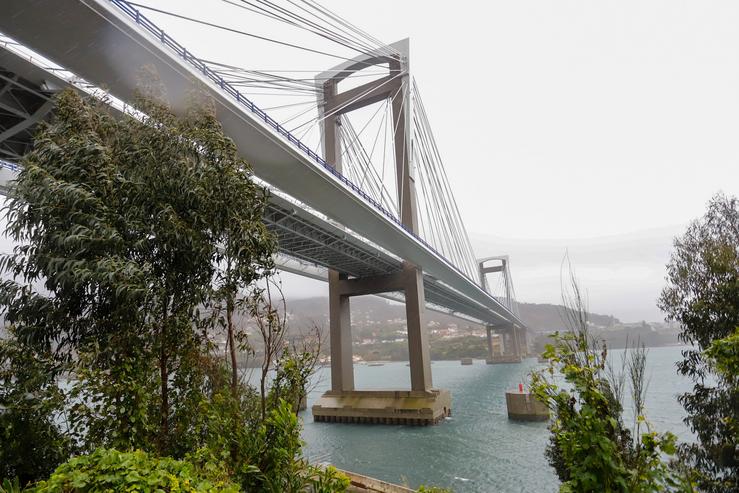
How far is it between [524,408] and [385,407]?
6.60 metres

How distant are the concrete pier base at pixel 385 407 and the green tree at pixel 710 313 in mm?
12474

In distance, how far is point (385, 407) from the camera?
19859 millimetres

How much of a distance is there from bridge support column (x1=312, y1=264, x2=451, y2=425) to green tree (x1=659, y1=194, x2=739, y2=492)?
1280cm

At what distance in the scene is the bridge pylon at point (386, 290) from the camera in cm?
1992

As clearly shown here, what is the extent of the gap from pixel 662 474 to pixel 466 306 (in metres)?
38.9

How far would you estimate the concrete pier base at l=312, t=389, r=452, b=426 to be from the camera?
19.0 m

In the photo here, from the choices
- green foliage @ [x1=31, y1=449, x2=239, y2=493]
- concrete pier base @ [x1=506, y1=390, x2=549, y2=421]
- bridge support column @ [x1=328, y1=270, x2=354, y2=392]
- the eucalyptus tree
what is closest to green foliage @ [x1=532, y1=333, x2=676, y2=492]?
green foliage @ [x1=31, y1=449, x2=239, y2=493]

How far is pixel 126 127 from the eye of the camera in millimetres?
4664

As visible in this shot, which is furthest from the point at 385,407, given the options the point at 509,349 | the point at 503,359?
the point at 509,349

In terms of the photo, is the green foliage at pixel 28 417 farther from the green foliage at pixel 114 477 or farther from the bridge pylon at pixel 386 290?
the bridge pylon at pixel 386 290

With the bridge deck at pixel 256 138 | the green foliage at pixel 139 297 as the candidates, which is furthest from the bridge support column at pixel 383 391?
the green foliage at pixel 139 297

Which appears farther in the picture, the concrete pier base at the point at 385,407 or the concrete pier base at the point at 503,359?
the concrete pier base at the point at 503,359

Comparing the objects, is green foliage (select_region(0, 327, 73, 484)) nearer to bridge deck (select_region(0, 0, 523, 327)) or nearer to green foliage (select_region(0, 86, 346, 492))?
green foliage (select_region(0, 86, 346, 492))

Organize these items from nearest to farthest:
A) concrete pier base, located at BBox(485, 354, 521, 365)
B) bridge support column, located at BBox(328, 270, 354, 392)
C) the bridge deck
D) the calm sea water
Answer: the bridge deck < the calm sea water < bridge support column, located at BBox(328, 270, 354, 392) < concrete pier base, located at BBox(485, 354, 521, 365)
